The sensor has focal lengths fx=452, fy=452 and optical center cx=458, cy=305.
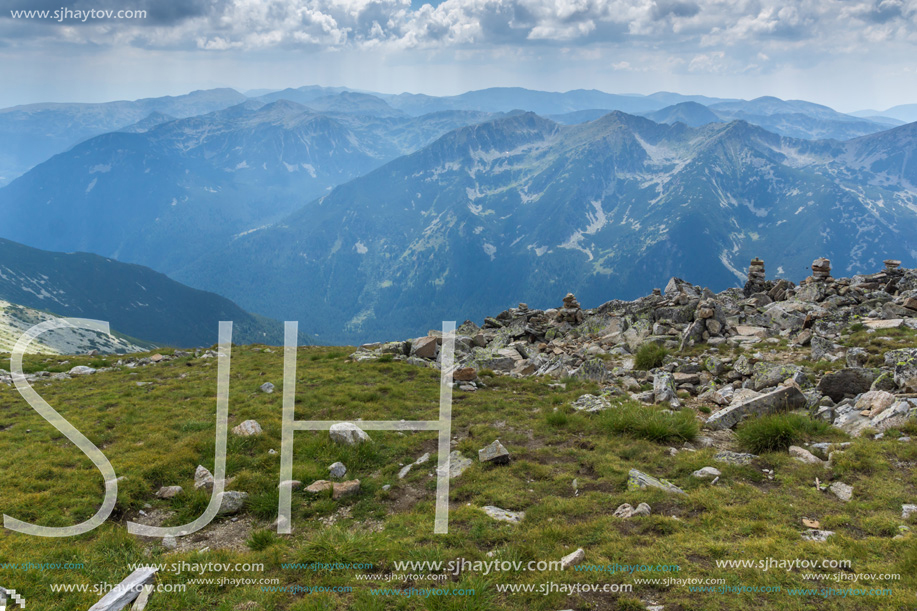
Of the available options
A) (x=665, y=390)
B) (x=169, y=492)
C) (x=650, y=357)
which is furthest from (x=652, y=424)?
(x=169, y=492)

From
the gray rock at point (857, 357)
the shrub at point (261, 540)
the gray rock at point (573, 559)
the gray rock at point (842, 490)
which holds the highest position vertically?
the gray rock at point (857, 357)

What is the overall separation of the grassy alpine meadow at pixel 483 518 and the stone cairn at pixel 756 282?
2939 cm

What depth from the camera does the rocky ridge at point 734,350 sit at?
1672cm

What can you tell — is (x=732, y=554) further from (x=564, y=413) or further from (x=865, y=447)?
(x=564, y=413)

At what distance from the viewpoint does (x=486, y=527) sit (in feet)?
35.4

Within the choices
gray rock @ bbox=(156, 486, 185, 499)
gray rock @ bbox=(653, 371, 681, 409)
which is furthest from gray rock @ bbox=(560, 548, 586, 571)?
gray rock @ bbox=(156, 486, 185, 499)

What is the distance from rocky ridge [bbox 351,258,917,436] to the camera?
16.7m

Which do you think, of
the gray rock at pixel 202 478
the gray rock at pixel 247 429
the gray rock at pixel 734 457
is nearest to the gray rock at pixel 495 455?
the gray rock at pixel 734 457

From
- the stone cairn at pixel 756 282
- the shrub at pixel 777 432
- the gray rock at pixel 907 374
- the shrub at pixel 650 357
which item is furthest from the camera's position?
the stone cairn at pixel 756 282

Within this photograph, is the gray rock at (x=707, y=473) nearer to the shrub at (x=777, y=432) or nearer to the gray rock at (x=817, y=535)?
the shrub at (x=777, y=432)

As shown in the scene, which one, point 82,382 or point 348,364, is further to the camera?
point 348,364

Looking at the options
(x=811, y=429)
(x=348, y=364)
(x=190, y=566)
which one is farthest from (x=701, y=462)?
(x=348, y=364)

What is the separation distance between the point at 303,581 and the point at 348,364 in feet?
66.5

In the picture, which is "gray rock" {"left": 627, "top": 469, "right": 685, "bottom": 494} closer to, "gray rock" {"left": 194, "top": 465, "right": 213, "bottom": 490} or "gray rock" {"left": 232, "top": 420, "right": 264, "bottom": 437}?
"gray rock" {"left": 194, "top": 465, "right": 213, "bottom": 490}
